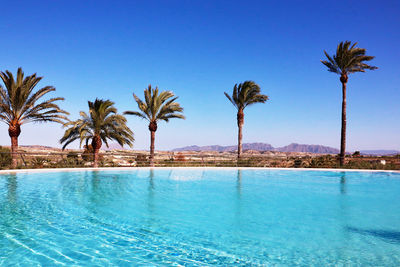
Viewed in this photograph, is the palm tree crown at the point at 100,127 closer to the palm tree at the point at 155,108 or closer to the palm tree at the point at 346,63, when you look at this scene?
the palm tree at the point at 155,108

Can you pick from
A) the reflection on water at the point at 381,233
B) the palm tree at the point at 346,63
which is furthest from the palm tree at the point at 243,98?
the reflection on water at the point at 381,233

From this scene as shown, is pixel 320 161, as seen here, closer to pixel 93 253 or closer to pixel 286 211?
pixel 286 211

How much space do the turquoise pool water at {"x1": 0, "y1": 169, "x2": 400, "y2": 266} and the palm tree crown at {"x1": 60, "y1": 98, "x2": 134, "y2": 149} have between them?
7514 millimetres

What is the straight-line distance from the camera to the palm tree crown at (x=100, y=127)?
18344 mm

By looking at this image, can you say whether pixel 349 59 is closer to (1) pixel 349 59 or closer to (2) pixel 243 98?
(1) pixel 349 59

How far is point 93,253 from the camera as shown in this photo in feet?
15.2

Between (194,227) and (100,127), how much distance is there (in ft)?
47.6

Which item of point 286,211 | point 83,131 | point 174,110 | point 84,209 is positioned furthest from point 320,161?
point 84,209

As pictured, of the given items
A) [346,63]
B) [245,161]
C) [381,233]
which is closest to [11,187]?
[381,233]

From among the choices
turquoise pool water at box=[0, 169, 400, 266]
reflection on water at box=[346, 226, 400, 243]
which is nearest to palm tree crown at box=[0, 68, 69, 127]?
turquoise pool water at box=[0, 169, 400, 266]

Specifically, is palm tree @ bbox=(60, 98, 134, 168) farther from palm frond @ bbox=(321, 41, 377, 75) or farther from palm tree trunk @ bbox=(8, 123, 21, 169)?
palm frond @ bbox=(321, 41, 377, 75)

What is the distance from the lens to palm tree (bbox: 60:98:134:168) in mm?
18359

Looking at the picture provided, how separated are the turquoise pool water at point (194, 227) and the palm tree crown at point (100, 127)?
7514 millimetres

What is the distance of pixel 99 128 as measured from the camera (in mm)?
18812
